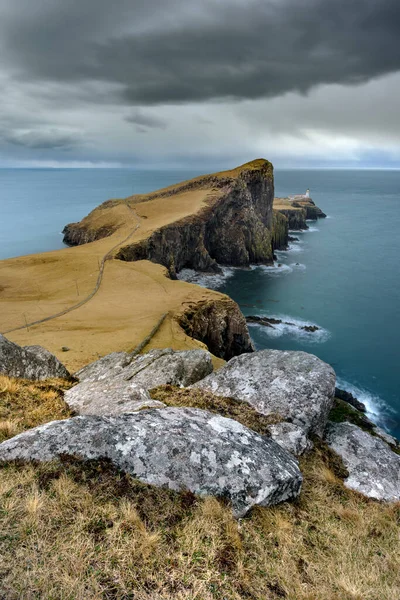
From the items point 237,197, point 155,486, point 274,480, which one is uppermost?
point 237,197

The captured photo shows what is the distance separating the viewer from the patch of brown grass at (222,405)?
10062 millimetres

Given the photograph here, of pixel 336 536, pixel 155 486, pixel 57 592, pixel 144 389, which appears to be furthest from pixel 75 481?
pixel 144 389

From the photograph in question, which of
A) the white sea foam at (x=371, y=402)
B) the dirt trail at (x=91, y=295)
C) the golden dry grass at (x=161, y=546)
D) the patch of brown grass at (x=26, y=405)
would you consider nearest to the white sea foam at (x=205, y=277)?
the dirt trail at (x=91, y=295)

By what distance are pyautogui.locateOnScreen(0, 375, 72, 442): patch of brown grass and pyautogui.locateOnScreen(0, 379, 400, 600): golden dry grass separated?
246 centimetres

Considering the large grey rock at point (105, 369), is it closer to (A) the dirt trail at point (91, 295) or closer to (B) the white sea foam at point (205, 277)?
(A) the dirt trail at point (91, 295)

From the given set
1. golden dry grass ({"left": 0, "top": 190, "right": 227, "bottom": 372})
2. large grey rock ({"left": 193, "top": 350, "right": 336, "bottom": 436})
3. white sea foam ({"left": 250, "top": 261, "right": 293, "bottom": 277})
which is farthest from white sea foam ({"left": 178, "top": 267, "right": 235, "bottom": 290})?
large grey rock ({"left": 193, "top": 350, "right": 336, "bottom": 436})

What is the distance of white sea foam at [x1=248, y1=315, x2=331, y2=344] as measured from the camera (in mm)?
52847

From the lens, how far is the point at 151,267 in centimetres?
5719

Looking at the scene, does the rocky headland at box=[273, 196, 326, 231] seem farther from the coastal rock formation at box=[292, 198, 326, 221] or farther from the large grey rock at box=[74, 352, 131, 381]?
the large grey rock at box=[74, 352, 131, 381]

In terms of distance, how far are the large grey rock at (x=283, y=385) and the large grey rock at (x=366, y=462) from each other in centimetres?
79

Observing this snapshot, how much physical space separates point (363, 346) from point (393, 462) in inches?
1731

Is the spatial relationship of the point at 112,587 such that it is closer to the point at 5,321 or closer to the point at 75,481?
the point at 75,481

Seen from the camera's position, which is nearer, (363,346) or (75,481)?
(75,481)

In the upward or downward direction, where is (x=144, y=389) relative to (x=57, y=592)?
downward
